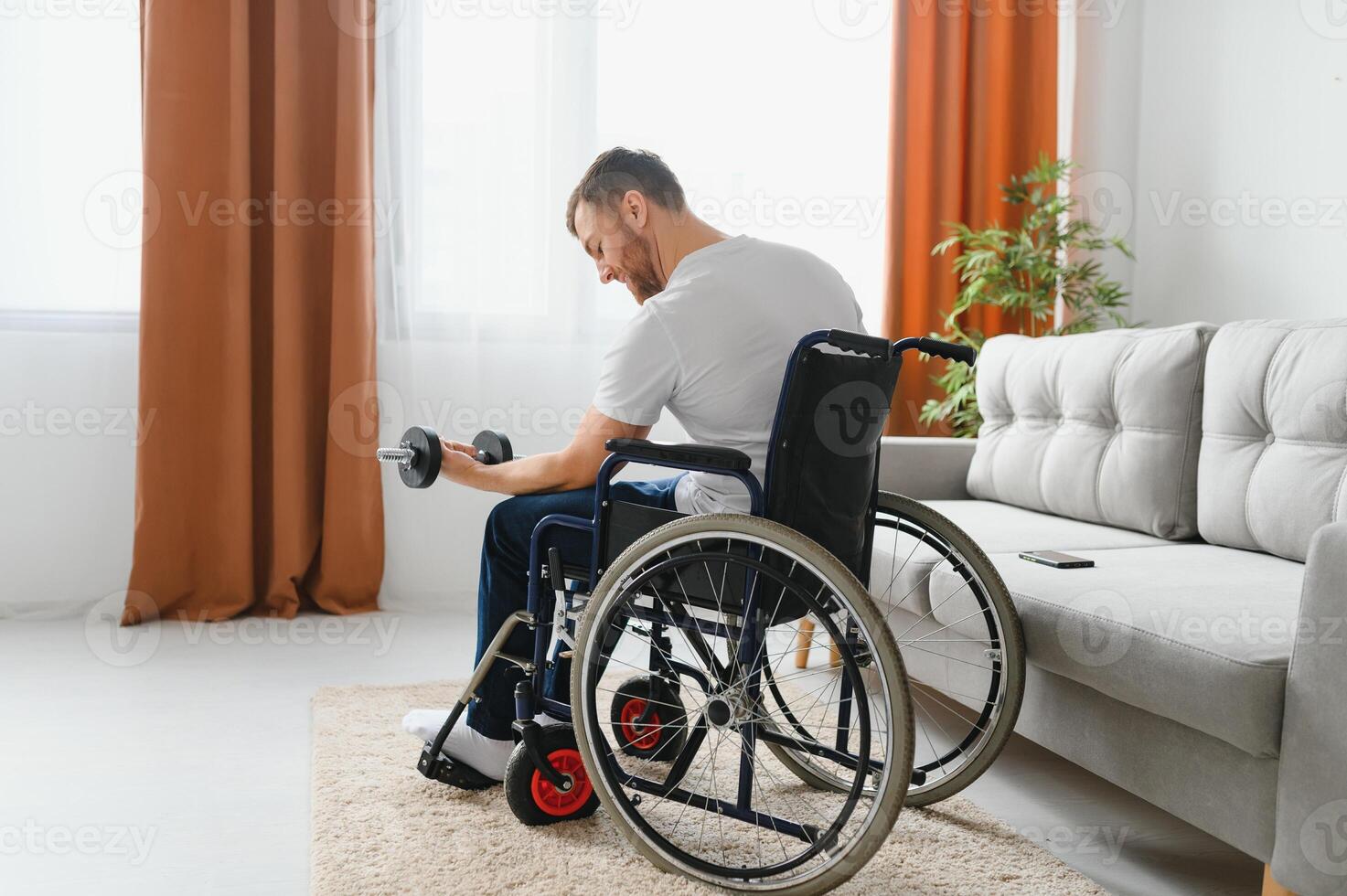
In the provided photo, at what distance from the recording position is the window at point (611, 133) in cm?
309

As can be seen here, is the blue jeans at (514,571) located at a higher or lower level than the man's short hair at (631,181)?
lower

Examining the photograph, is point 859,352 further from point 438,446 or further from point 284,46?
point 284,46

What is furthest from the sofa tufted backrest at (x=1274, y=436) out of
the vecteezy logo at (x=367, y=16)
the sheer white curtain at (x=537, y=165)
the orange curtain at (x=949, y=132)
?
the vecteezy logo at (x=367, y=16)

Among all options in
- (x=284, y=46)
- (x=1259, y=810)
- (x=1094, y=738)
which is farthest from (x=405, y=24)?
(x=1259, y=810)

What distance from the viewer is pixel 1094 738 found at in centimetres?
151

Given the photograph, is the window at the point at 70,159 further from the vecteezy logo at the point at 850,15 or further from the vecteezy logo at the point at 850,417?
the vecteezy logo at the point at 850,417

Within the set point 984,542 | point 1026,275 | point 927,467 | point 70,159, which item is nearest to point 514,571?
point 984,542

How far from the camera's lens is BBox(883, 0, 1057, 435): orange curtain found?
10.7ft

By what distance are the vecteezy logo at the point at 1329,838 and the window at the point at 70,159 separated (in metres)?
2.94

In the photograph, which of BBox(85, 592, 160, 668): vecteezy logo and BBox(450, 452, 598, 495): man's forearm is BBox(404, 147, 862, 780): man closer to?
BBox(450, 452, 598, 495): man's forearm

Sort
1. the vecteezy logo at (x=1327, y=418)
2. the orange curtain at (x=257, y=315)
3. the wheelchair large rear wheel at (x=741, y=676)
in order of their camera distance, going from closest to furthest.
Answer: the wheelchair large rear wheel at (x=741, y=676) < the vecteezy logo at (x=1327, y=418) < the orange curtain at (x=257, y=315)

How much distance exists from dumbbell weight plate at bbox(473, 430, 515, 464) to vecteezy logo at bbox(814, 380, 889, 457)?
0.54 m

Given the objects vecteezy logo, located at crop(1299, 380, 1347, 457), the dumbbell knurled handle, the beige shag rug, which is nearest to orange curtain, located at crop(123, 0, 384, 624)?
the beige shag rug

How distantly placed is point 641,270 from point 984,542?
84cm
